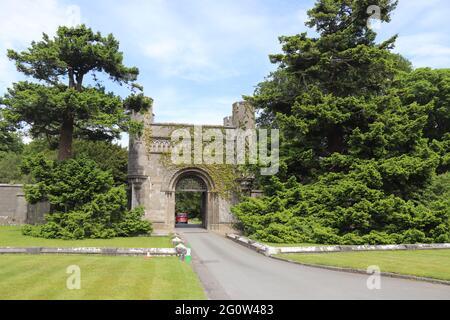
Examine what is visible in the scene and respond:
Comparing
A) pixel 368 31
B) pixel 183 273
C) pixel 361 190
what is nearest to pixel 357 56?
pixel 368 31

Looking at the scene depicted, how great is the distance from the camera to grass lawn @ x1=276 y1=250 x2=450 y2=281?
10.3 metres

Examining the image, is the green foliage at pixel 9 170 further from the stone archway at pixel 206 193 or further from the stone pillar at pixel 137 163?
the stone archway at pixel 206 193

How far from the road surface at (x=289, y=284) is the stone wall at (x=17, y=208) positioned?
18538 mm

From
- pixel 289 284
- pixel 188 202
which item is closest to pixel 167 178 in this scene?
pixel 289 284

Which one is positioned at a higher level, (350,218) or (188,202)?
(188,202)

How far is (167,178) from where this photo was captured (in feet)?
86.9

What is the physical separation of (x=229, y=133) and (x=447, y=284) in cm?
1953

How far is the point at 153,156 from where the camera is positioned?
26.7 meters

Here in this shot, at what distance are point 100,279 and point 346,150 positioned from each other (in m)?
15.1

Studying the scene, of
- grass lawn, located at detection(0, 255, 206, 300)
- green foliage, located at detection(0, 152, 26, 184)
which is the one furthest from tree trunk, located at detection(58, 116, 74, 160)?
green foliage, located at detection(0, 152, 26, 184)

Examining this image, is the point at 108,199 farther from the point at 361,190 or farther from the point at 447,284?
the point at 447,284

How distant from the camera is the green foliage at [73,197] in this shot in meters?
18.4

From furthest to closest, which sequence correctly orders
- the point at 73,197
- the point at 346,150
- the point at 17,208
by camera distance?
the point at 17,208
the point at 346,150
the point at 73,197

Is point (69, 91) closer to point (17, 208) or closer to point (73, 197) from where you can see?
point (73, 197)
